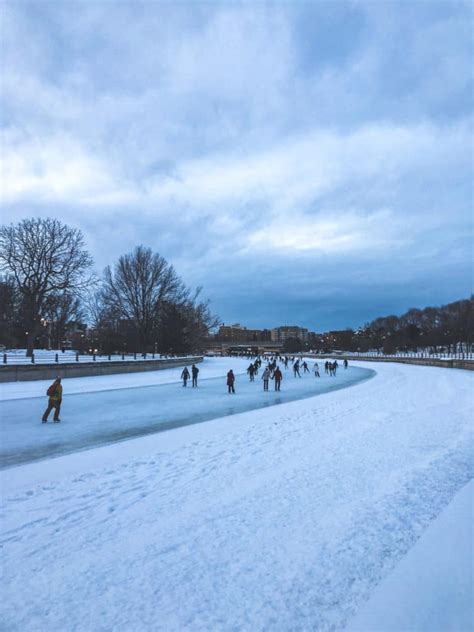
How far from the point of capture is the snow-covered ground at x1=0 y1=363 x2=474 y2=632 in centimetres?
358

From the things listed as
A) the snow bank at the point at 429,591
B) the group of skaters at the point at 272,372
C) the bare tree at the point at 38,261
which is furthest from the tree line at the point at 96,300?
the snow bank at the point at 429,591

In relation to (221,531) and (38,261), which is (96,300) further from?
(221,531)

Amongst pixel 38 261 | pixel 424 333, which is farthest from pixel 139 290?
pixel 424 333

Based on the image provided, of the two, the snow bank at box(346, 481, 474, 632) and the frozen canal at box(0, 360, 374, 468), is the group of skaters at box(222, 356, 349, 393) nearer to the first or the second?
the frozen canal at box(0, 360, 374, 468)

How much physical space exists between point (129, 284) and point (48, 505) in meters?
49.5

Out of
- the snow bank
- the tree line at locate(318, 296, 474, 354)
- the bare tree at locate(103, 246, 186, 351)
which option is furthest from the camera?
the tree line at locate(318, 296, 474, 354)

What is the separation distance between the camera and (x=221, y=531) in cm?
504

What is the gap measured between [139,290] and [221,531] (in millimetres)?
51073

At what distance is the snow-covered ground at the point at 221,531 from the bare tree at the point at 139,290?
45519 millimetres

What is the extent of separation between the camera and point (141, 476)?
710 cm

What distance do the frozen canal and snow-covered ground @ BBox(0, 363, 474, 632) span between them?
3.80 feet

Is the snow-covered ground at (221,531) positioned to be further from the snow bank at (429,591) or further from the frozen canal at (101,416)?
the frozen canal at (101,416)

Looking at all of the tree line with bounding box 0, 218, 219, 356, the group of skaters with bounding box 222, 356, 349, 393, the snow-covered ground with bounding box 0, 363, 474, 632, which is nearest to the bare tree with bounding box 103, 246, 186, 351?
the tree line with bounding box 0, 218, 219, 356

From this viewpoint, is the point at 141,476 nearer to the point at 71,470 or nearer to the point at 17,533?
the point at 71,470
